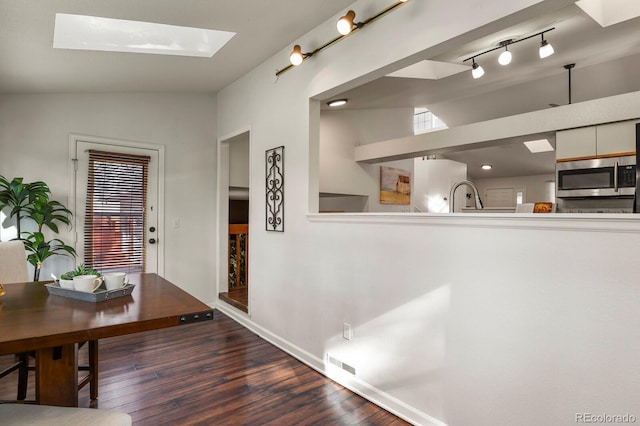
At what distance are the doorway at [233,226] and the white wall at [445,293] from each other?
1281mm

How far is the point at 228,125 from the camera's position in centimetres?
415

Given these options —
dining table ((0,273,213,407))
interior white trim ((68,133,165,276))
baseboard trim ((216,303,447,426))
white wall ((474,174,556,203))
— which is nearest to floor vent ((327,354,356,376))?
baseboard trim ((216,303,447,426))

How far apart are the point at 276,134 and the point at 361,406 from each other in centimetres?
233

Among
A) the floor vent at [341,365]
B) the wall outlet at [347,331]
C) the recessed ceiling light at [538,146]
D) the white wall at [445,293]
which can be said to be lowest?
the floor vent at [341,365]

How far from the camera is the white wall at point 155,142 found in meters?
3.25

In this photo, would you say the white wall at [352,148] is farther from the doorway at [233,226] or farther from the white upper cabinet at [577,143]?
the white upper cabinet at [577,143]

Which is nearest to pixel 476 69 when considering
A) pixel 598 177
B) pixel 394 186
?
pixel 598 177

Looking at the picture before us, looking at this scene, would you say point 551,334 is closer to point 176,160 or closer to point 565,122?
point 565,122

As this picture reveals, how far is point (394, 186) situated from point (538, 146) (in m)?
4.36

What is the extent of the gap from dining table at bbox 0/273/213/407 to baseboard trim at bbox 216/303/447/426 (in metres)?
1.38

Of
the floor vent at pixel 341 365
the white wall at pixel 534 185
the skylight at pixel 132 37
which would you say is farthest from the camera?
the white wall at pixel 534 185

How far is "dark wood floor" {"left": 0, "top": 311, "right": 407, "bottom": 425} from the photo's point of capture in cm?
206

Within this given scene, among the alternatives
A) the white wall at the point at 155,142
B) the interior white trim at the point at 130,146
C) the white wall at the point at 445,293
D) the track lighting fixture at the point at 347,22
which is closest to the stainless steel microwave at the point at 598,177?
the white wall at the point at 445,293

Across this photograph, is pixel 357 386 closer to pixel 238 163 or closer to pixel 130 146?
pixel 238 163
